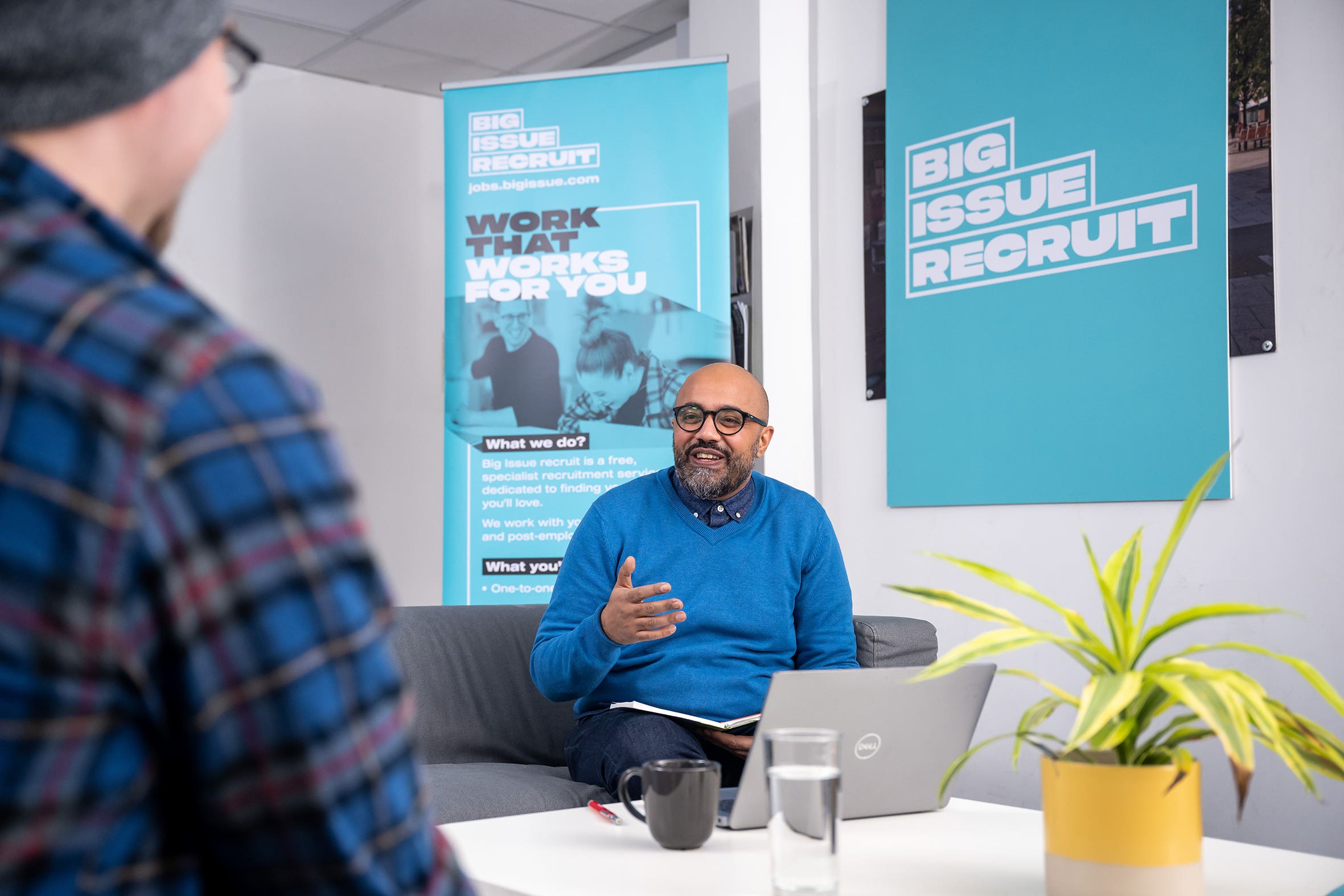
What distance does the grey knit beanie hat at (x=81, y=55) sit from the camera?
455 millimetres

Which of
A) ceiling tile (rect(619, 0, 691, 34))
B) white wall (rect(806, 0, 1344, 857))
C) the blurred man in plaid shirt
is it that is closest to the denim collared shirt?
white wall (rect(806, 0, 1344, 857))

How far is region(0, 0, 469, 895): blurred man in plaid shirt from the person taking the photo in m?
0.40

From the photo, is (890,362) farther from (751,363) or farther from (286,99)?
(286,99)

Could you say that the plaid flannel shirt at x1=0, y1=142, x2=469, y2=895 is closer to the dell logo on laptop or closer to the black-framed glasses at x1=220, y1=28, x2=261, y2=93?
the black-framed glasses at x1=220, y1=28, x2=261, y2=93

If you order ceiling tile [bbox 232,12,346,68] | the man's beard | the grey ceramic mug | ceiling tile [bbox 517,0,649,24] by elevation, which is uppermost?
ceiling tile [bbox 232,12,346,68]

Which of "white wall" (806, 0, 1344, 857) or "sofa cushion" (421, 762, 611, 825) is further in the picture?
"white wall" (806, 0, 1344, 857)

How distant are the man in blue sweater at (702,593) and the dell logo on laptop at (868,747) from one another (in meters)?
0.68

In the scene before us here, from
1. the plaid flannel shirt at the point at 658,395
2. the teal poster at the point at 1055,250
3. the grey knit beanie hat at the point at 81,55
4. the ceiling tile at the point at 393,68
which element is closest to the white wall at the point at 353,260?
the ceiling tile at the point at 393,68

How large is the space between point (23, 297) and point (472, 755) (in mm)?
2152

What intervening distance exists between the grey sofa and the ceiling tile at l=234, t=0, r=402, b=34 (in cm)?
268

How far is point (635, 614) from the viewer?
1800 millimetres

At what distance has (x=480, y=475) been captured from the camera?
11.7ft

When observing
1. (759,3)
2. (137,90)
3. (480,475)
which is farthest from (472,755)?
(759,3)

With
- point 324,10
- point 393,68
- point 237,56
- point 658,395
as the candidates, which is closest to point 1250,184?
point 658,395
